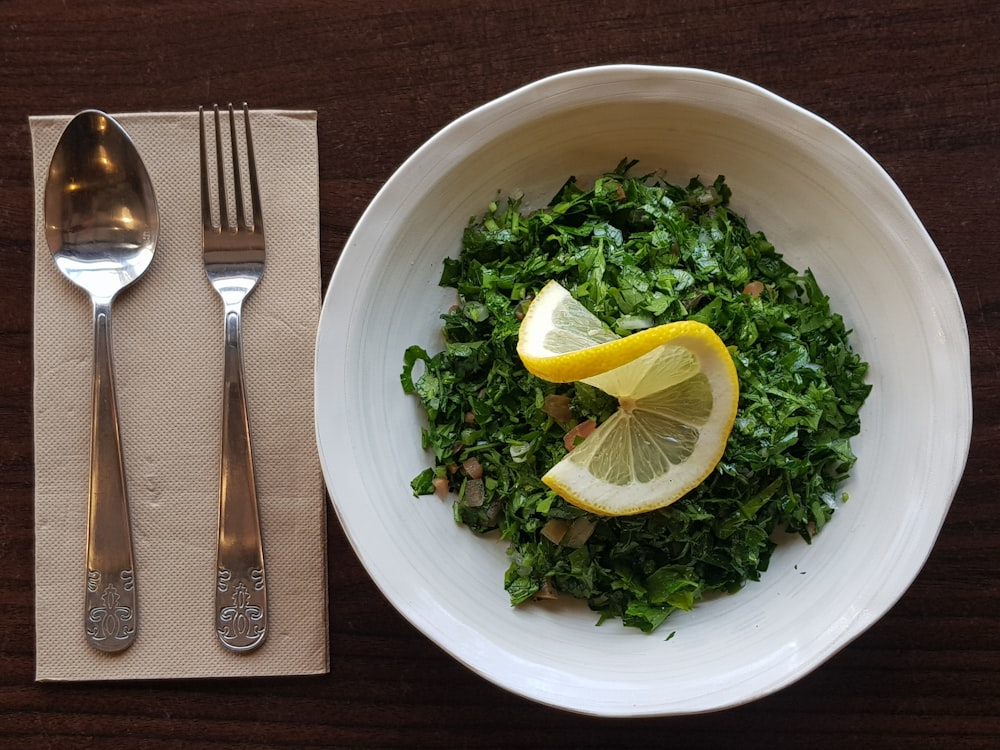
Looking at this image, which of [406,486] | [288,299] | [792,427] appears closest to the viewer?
[792,427]

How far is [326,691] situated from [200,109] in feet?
4.76

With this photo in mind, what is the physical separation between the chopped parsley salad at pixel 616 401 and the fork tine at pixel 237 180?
54cm

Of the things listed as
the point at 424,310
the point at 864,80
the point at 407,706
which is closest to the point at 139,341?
the point at 424,310

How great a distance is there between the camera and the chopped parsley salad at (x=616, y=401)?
1619mm

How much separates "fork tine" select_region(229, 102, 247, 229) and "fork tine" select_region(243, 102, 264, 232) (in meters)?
0.03

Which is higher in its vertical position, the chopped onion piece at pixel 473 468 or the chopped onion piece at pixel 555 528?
the chopped onion piece at pixel 473 468

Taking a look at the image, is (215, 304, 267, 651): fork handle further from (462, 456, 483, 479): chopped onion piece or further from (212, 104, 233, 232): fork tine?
(462, 456, 483, 479): chopped onion piece

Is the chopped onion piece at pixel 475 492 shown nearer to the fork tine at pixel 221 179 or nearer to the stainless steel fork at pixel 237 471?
the stainless steel fork at pixel 237 471

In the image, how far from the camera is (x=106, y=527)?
1877 mm

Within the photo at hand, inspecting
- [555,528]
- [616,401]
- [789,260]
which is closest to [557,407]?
[616,401]

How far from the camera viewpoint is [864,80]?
1.92m

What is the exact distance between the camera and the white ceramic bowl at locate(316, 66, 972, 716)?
1.62 meters

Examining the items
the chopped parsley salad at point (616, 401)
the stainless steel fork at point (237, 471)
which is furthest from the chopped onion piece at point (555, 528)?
the stainless steel fork at point (237, 471)

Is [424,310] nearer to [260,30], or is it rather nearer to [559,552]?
[559,552]
